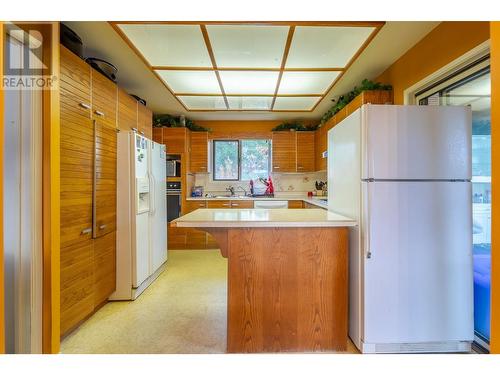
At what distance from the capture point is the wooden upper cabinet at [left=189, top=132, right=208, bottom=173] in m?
4.76

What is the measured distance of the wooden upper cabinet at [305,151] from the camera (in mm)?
4824

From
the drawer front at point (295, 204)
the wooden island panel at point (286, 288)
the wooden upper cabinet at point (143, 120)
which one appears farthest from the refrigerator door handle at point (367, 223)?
the drawer front at point (295, 204)

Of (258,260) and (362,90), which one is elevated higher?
(362,90)

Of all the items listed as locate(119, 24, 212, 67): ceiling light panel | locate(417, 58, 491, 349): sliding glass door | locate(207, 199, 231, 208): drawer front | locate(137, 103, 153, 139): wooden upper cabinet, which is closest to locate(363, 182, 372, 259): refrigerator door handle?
locate(417, 58, 491, 349): sliding glass door

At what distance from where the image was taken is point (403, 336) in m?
1.63

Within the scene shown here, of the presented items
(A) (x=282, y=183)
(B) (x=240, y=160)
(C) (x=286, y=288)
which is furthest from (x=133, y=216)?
(A) (x=282, y=183)

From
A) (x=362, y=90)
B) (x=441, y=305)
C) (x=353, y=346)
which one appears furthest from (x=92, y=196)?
(x=362, y=90)

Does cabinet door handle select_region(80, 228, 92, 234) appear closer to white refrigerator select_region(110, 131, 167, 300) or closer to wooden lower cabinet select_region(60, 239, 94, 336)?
wooden lower cabinet select_region(60, 239, 94, 336)

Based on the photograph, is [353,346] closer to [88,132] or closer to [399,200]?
[399,200]

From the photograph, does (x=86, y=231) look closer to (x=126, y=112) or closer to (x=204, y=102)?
(x=126, y=112)

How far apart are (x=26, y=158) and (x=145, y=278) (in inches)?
69.3

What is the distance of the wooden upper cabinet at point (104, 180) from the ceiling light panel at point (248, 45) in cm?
129

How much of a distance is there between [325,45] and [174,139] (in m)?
3.10
